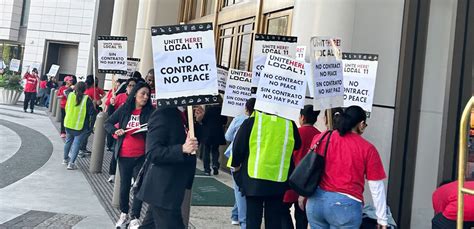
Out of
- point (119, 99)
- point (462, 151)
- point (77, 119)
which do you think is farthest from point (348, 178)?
point (77, 119)

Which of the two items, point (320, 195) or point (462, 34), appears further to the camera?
point (462, 34)

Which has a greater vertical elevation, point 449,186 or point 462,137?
point 462,137

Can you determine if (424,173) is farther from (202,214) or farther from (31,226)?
(31,226)

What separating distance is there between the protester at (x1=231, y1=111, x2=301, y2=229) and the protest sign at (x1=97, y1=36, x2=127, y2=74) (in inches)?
240

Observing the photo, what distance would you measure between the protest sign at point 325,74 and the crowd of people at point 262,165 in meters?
0.18

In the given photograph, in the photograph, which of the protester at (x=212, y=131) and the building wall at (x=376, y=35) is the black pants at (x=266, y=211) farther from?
the protester at (x=212, y=131)

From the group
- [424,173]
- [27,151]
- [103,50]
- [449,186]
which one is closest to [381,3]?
[424,173]

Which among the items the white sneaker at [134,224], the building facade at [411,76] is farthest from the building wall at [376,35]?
the white sneaker at [134,224]

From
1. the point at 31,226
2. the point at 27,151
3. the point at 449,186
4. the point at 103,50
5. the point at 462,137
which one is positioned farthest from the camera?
the point at 27,151

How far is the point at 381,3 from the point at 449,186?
3.69 metres

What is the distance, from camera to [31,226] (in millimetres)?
6082

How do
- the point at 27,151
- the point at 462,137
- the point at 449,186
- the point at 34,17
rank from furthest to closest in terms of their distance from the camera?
the point at 34,17 < the point at 27,151 < the point at 449,186 < the point at 462,137

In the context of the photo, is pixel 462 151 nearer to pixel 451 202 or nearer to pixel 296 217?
pixel 451 202

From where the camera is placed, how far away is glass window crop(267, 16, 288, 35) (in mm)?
10001
